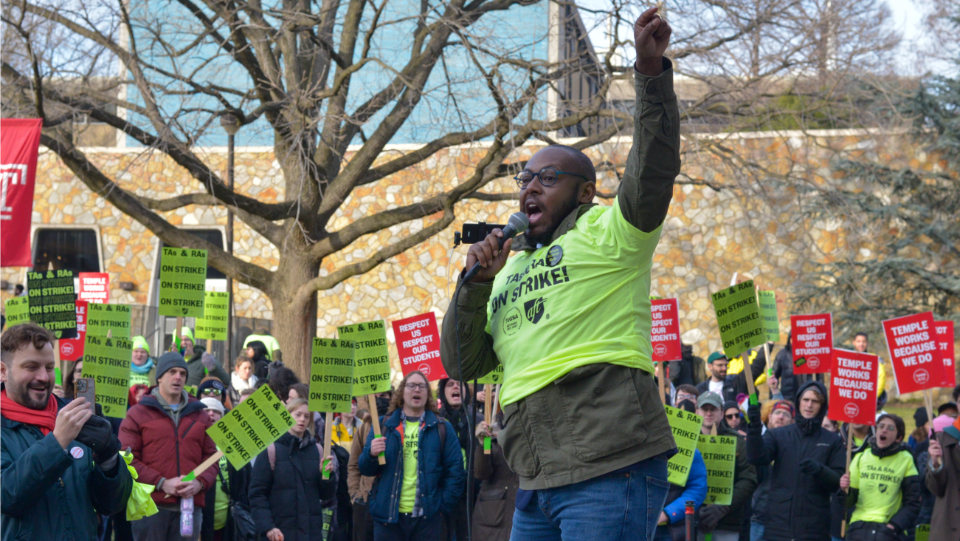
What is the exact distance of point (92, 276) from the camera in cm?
1168

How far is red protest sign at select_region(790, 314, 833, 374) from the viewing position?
9.95m

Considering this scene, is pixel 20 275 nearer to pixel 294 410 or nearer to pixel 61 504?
pixel 294 410

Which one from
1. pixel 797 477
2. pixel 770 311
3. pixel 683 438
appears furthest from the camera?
pixel 770 311

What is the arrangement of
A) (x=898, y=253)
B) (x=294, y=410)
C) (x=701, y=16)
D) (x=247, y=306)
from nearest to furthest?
(x=294, y=410), (x=701, y=16), (x=898, y=253), (x=247, y=306)

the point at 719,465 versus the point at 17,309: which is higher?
the point at 17,309

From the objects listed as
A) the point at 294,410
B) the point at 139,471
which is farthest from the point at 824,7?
the point at 139,471

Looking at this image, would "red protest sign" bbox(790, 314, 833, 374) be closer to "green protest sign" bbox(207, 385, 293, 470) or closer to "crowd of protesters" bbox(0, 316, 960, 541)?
"crowd of protesters" bbox(0, 316, 960, 541)

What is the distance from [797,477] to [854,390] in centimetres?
96

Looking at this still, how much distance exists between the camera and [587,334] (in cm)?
298

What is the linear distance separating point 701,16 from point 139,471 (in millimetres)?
8819

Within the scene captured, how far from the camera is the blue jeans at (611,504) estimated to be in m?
2.85

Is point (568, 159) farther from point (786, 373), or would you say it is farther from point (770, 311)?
point (786, 373)

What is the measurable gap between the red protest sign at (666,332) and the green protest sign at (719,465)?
0.98 m

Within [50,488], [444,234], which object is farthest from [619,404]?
[444,234]
